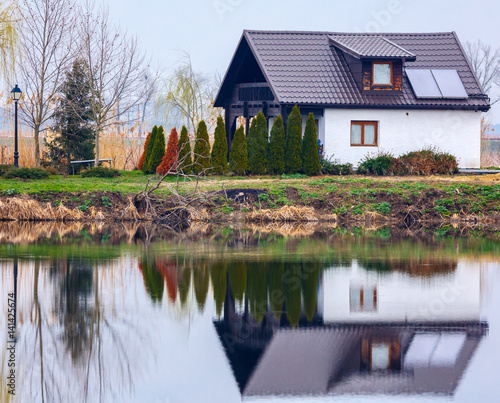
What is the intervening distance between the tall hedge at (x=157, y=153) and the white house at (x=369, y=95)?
4.58m

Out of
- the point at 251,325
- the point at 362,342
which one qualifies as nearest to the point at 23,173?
the point at 251,325

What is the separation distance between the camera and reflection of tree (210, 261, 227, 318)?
34.5 ft

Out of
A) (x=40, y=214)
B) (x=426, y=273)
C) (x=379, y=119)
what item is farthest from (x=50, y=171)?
(x=426, y=273)

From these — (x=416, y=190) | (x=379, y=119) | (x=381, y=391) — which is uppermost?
(x=379, y=119)

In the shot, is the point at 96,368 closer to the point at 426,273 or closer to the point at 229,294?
the point at 229,294

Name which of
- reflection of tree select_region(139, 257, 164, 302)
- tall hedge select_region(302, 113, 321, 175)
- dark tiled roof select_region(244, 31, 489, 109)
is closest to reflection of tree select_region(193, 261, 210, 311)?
reflection of tree select_region(139, 257, 164, 302)

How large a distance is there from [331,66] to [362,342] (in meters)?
27.7

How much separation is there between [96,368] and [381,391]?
273 cm

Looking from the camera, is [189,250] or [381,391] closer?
[381,391]

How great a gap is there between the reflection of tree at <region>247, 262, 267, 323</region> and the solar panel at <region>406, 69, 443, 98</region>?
845 inches

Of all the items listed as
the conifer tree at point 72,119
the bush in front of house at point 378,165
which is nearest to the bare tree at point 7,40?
the conifer tree at point 72,119

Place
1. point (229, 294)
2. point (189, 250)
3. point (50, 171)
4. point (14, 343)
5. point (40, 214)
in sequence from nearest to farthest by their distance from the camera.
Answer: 1. point (14, 343)
2. point (229, 294)
3. point (189, 250)
4. point (40, 214)
5. point (50, 171)

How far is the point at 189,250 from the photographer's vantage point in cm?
1648

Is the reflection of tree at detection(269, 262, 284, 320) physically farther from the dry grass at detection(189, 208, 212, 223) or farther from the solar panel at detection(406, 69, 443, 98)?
the solar panel at detection(406, 69, 443, 98)
